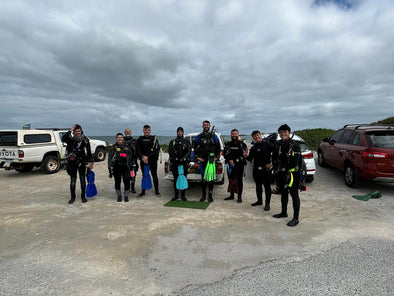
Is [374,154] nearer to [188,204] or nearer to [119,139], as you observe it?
[188,204]

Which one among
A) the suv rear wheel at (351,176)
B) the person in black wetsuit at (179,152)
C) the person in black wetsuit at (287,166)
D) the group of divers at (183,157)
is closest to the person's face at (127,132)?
the group of divers at (183,157)

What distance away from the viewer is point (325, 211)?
4.73 meters

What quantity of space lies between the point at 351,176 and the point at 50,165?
11.4 m

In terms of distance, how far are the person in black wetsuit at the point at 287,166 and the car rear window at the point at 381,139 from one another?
3168 millimetres

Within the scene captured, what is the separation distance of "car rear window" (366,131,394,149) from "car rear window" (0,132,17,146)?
12208mm

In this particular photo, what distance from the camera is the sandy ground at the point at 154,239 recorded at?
2.50 m

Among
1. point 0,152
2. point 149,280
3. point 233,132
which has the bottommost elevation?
Answer: point 149,280

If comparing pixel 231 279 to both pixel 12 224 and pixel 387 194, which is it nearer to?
pixel 12 224

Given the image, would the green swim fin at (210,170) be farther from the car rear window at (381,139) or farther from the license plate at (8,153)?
the license plate at (8,153)

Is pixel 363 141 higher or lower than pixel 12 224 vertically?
higher

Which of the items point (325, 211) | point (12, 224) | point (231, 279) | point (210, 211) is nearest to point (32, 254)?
point (12, 224)

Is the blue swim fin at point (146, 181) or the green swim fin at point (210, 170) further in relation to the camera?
the blue swim fin at point (146, 181)

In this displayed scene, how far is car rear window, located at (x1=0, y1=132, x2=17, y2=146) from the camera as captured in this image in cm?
861

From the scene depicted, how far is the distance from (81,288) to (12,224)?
2843mm
